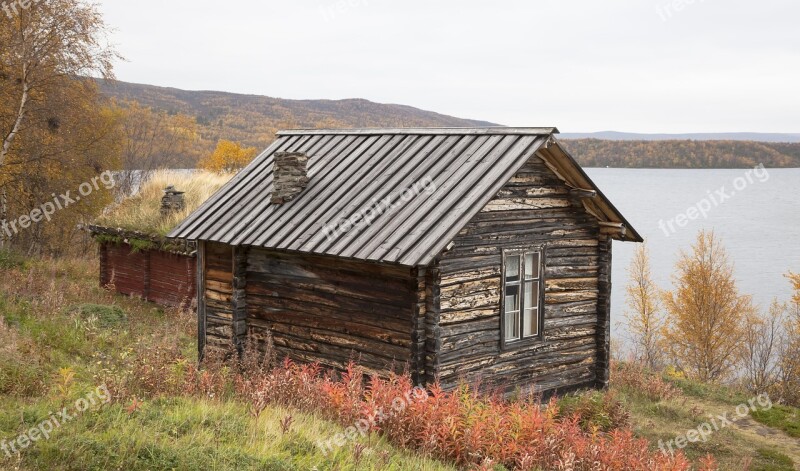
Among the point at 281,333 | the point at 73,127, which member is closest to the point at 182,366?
the point at 281,333

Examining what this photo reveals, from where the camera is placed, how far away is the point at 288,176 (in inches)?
539

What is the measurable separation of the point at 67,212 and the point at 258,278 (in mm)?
20179

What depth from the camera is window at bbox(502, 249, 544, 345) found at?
1260 cm

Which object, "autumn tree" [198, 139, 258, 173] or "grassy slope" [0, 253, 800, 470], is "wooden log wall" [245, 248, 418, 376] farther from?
"autumn tree" [198, 139, 258, 173]

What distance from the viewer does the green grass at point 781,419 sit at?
15277 mm

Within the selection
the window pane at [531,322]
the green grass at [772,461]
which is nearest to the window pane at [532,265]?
the window pane at [531,322]

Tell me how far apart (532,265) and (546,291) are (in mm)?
568

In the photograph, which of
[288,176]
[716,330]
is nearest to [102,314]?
[288,176]

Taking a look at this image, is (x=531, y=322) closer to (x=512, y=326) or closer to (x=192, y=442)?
(x=512, y=326)

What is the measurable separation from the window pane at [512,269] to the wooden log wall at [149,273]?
12185 millimetres

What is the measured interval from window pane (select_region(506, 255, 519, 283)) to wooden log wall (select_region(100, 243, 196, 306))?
40.0 feet

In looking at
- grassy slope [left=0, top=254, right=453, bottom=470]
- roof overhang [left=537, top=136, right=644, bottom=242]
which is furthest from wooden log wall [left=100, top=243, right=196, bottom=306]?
roof overhang [left=537, top=136, right=644, bottom=242]

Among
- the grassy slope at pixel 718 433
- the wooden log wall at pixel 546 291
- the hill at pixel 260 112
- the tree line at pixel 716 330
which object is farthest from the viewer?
the hill at pixel 260 112

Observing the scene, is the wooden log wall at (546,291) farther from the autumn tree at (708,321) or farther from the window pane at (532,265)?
the autumn tree at (708,321)
